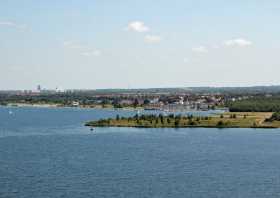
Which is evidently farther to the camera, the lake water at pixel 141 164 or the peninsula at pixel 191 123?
the peninsula at pixel 191 123

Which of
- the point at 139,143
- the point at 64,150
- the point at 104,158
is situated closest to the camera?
the point at 104,158

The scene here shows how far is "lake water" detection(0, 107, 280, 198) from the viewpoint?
20.7 meters

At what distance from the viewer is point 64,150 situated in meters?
31.5

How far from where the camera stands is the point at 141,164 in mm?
26266

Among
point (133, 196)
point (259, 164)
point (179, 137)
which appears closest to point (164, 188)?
point (133, 196)

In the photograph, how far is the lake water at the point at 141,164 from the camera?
67.8 ft

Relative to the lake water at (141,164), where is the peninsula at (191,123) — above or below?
above

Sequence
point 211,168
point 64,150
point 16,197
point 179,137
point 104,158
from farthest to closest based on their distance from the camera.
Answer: point 179,137 → point 64,150 → point 104,158 → point 211,168 → point 16,197

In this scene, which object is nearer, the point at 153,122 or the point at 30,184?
the point at 30,184

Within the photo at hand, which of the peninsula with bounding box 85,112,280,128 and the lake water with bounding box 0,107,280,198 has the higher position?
the peninsula with bounding box 85,112,280,128

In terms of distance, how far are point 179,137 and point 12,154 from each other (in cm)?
1164

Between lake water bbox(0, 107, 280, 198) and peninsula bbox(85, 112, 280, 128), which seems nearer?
lake water bbox(0, 107, 280, 198)

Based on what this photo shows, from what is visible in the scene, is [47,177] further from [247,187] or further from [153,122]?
[153,122]

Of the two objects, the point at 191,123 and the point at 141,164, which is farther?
the point at 191,123
